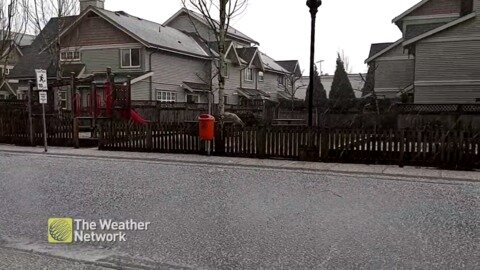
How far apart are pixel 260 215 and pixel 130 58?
1068 inches

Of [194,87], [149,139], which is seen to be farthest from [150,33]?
[149,139]

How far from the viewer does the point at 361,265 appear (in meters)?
4.62

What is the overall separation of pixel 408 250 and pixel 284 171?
5779 mm

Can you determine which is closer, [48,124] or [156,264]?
[156,264]

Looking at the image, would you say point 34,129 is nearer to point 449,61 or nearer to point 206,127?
point 206,127

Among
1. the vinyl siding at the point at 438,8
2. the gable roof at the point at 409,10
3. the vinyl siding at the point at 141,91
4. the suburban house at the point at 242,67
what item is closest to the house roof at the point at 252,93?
the suburban house at the point at 242,67

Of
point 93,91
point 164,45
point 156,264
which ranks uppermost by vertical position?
point 164,45

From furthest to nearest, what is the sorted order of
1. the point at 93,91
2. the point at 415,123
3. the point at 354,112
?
1. the point at 354,112
2. the point at 415,123
3. the point at 93,91

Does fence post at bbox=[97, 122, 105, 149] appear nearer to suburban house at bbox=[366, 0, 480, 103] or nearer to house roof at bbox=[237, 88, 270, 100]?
suburban house at bbox=[366, 0, 480, 103]

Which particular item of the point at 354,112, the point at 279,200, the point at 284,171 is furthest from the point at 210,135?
the point at 354,112

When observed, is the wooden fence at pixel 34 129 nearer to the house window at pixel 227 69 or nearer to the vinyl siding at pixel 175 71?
the vinyl siding at pixel 175 71

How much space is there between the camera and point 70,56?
34.3m

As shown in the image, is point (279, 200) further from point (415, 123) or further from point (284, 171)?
point (415, 123)

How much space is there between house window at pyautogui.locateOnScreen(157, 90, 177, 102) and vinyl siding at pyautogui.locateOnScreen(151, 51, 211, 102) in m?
0.28
